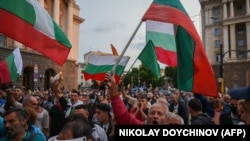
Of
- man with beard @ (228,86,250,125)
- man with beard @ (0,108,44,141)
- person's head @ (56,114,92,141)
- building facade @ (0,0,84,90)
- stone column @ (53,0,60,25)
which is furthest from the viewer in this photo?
stone column @ (53,0,60,25)

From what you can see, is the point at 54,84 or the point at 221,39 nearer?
the point at 54,84

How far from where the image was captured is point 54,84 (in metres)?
6.59

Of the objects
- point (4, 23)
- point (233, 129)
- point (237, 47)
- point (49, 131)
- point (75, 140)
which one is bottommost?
point (49, 131)

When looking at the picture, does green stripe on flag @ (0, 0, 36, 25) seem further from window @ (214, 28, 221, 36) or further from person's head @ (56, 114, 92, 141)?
window @ (214, 28, 221, 36)

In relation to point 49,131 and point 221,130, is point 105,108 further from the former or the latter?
point 221,130

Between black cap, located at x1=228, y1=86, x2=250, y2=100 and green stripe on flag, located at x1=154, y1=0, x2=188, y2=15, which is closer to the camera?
black cap, located at x1=228, y1=86, x2=250, y2=100

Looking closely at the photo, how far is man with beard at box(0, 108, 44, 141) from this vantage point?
332 cm

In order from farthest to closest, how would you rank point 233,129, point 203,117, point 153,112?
point 203,117
point 153,112
point 233,129

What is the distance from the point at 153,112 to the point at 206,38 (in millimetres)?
57510

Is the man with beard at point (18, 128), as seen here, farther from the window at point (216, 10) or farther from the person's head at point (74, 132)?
the window at point (216, 10)

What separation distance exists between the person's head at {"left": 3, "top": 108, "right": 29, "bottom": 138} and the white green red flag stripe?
506cm

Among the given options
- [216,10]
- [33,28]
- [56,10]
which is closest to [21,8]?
[33,28]

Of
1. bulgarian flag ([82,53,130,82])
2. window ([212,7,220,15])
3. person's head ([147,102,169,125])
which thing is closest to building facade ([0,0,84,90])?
bulgarian flag ([82,53,130,82])

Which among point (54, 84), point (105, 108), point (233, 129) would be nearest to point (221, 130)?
point (233, 129)
